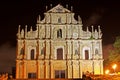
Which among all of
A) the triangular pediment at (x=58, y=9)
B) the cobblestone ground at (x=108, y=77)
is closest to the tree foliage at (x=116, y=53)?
the triangular pediment at (x=58, y=9)

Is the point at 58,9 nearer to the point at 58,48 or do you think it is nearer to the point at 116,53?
the point at 58,48

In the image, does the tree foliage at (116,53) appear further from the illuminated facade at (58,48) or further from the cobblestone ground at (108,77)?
the cobblestone ground at (108,77)

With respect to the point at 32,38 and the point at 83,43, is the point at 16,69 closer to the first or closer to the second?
the point at 32,38

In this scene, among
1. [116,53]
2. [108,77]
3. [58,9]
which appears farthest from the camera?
[58,9]

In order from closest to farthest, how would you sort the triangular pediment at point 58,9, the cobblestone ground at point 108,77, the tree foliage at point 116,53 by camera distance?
the cobblestone ground at point 108,77 < the tree foliage at point 116,53 < the triangular pediment at point 58,9

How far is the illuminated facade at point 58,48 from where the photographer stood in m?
58.8

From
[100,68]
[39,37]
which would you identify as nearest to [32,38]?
[39,37]

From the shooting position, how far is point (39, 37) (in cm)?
5981

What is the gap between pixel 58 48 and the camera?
199 feet

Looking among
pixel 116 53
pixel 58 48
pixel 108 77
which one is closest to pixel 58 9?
pixel 58 48

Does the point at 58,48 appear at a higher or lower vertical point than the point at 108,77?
Result: higher

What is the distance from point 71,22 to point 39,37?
548 cm

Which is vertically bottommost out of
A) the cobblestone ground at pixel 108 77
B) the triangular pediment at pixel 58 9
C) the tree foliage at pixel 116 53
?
the cobblestone ground at pixel 108 77

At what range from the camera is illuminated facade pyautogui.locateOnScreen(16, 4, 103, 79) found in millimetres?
58750
